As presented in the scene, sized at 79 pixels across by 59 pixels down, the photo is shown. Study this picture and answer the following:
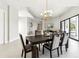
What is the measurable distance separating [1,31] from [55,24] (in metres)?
9.03

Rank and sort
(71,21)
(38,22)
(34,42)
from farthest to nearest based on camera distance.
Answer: (38,22) < (71,21) < (34,42)

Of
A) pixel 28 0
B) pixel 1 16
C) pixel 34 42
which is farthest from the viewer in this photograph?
pixel 1 16

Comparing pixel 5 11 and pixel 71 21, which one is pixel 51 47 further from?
pixel 71 21

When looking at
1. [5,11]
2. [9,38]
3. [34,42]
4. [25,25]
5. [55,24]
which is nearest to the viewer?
[34,42]

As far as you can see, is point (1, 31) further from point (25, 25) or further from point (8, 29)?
point (25, 25)

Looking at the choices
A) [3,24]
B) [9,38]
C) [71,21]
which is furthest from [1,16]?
[71,21]

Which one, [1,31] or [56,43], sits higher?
[1,31]

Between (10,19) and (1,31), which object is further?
(10,19)

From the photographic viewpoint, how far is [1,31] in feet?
18.9

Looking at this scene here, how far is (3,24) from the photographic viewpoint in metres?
5.97

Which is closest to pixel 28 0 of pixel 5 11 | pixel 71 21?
pixel 5 11

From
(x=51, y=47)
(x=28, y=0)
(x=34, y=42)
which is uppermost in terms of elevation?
(x=28, y=0)

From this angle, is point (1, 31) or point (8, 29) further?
point (8, 29)

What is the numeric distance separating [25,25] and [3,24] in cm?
644
